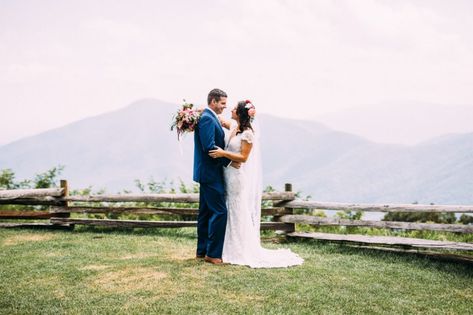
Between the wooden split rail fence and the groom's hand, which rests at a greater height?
the groom's hand

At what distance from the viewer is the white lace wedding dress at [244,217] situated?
6.81 m

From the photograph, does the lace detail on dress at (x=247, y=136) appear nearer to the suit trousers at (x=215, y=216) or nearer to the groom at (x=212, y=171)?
the groom at (x=212, y=171)

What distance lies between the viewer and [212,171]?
6.86 m

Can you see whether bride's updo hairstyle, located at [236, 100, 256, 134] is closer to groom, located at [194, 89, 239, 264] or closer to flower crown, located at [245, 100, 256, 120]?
flower crown, located at [245, 100, 256, 120]

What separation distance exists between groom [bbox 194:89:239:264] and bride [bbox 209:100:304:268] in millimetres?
116

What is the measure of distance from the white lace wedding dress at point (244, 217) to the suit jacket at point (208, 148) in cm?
17

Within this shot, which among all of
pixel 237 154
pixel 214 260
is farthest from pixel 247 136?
pixel 214 260

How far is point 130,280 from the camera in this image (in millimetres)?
5840

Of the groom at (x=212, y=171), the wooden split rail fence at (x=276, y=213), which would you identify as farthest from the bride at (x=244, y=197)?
the wooden split rail fence at (x=276, y=213)

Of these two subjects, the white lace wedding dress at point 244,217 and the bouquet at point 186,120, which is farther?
the bouquet at point 186,120

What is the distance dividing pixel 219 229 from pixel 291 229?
9.36 ft

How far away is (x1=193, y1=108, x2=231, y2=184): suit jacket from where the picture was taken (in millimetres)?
6754

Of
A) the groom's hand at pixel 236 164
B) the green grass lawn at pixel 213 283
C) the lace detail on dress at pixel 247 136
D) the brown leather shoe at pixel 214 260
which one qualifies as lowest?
the green grass lawn at pixel 213 283

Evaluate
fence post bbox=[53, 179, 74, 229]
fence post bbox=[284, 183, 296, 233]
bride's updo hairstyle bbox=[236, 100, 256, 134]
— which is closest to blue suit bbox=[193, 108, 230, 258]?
bride's updo hairstyle bbox=[236, 100, 256, 134]
